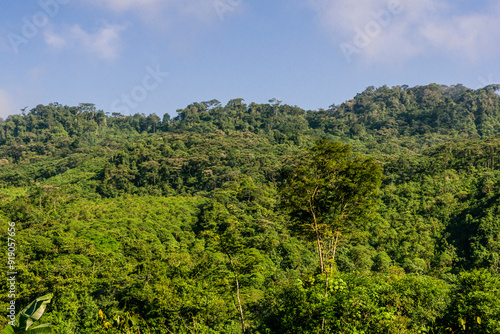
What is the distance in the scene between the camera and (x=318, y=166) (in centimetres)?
1124

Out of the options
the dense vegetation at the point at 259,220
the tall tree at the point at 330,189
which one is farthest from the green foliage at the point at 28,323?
the tall tree at the point at 330,189

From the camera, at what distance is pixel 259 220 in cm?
3155

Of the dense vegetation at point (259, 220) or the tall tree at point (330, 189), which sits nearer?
the dense vegetation at point (259, 220)

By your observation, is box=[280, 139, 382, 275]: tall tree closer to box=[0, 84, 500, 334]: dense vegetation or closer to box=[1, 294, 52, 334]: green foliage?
box=[0, 84, 500, 334]: dense vegetation

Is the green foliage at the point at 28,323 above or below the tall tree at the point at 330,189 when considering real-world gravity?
below

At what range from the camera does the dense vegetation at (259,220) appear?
779 cm

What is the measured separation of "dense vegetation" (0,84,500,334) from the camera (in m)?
7.79

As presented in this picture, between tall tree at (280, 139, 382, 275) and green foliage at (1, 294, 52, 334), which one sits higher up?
tall tree at (280, 139, 382, 275)

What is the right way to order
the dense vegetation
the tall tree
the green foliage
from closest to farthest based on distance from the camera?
1. the green foliage
2. the dense vegetation
3. the tall tree

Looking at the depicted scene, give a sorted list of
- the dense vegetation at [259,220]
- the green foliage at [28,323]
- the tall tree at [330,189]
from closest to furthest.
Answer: the green foliage at [28,323] < the dense vegetation at [259,220] < the tall tree at [330,189]

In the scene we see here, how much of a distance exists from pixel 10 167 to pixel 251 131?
43.8 m

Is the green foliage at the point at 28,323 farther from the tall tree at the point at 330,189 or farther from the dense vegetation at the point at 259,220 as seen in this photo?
the tall tree at the point at 330,189

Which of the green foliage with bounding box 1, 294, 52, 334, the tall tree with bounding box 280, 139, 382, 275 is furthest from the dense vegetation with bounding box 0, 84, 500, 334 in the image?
the green foliage with bounding box 1, 294, 52, 334

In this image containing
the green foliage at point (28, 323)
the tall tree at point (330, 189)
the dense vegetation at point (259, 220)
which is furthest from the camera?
the tall tree at point (330, 189)
